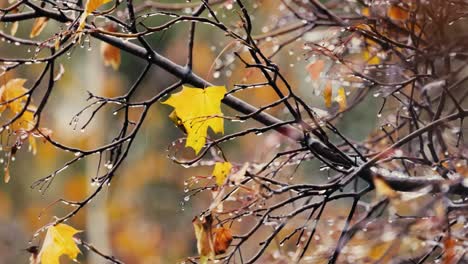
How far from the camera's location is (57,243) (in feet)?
5.24

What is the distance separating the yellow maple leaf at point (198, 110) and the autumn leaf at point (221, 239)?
20cm

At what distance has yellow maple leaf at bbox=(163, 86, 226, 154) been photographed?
60.8 inches

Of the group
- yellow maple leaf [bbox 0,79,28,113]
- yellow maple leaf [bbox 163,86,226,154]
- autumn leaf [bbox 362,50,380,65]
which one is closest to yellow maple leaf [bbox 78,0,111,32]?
yellow maple leaf [bbox 163,86,226,154]

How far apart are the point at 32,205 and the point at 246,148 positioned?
225cm

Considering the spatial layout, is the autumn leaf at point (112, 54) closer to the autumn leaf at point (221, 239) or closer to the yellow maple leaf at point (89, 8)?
the yellow maple leaf at point (89, 8)

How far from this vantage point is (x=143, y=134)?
8336mm

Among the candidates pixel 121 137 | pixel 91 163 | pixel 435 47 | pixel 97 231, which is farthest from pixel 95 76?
pixel 435 47

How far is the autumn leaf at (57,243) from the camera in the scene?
1.59m

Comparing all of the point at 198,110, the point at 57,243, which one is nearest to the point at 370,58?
the point at 198,110

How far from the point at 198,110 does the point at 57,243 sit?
38 cm

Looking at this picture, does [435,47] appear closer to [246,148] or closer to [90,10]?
[90,10]

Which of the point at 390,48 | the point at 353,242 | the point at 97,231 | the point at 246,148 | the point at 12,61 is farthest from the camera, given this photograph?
the point at 246,148

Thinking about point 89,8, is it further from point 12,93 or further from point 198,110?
point 12,93

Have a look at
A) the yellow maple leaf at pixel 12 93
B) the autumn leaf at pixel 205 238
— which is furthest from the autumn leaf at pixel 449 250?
the yellow maple leaf at pixel 12 93
